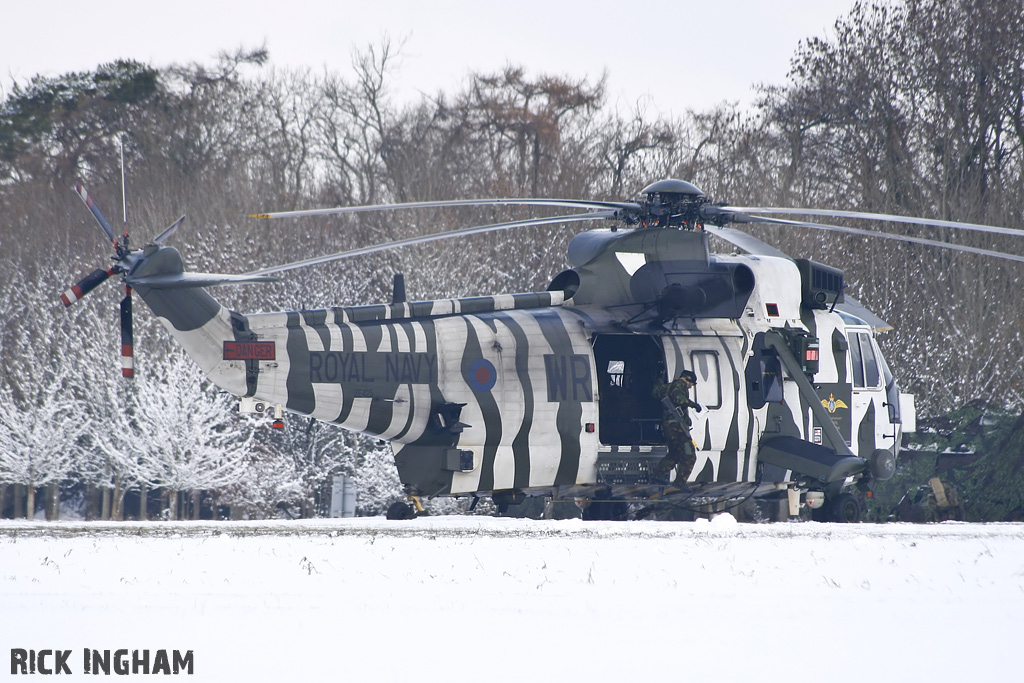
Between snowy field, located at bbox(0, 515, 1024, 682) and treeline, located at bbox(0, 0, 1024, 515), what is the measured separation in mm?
17965

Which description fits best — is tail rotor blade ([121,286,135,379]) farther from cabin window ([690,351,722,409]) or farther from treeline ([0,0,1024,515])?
treeline ([0,0,1024,515])

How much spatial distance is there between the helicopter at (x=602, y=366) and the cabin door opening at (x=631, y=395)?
0.03 metres

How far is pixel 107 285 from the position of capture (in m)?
34.3

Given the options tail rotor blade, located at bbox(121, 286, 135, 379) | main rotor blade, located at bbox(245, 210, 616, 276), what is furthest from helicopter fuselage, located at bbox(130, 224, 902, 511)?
main rotor blade, located at bbox(245, 210, 616, 276)

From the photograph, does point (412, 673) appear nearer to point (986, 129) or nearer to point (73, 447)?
point (73, 447)

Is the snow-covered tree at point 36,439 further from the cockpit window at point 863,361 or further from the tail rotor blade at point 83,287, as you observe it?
the cockpit window at point 863,361

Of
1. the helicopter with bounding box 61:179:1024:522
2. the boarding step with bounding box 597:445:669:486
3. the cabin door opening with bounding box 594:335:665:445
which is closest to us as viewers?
the helicopter with bounding box 61:179:1024:522

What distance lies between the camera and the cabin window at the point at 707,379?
653 inches

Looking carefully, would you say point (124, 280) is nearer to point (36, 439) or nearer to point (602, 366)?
point (602, 366)

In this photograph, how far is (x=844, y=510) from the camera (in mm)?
18438

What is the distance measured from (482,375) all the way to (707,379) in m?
3.48

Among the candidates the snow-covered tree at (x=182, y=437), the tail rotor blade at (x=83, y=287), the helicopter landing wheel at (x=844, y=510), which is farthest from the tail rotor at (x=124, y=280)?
the snow-covered tree at (x=182, y=437)

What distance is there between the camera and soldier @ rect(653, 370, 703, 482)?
53.0ft

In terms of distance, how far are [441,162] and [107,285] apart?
13.4m
